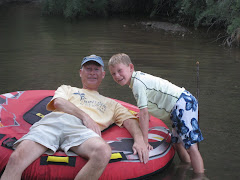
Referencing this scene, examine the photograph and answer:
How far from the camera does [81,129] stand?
10.5ft

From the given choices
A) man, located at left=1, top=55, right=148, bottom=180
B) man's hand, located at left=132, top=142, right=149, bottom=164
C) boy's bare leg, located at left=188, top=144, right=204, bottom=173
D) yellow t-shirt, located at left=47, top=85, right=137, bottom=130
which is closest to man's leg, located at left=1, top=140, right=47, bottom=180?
man, located at left=1, top=55, right=148, bottom=180

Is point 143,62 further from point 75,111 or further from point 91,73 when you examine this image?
point 75,111

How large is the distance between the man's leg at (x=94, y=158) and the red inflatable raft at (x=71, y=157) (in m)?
0.13

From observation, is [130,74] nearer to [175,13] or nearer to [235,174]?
[235,174]

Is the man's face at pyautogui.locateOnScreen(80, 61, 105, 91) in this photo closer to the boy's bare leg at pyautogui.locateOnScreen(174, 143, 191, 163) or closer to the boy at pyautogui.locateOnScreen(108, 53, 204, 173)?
the boy at pyautogui.locateOnScreen(108, 53, 204, 173)

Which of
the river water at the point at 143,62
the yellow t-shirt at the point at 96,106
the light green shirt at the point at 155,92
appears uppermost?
the light green shirt at the point at 155,92

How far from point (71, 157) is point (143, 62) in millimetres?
5340

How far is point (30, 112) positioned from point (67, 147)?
1.10 metres

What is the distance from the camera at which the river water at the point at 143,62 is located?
14.0ft

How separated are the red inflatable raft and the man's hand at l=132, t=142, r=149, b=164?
0.04m

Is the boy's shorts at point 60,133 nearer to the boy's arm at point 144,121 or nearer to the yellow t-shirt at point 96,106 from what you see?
the yellow t-shirt at point 96,106

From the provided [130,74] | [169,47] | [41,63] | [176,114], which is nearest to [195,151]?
[176,114]

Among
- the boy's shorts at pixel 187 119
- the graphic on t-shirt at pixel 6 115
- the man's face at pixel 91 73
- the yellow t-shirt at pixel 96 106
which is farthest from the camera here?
the graphic on t-shirt at pixel 6 115

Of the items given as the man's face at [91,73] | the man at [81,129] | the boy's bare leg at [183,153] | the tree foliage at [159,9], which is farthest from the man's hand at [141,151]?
the tree foliage at [159,9]
